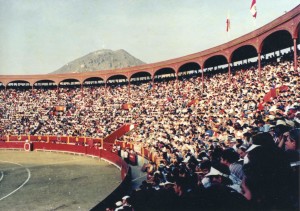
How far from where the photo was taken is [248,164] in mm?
3039

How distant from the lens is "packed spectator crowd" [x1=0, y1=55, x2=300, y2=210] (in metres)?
3.09

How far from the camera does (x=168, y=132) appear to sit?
1914cm

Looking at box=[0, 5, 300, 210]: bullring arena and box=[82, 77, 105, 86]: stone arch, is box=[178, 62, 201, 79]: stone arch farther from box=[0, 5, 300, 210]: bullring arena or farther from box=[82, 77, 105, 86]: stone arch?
box=[82, 77, 105, 86]: stone arch

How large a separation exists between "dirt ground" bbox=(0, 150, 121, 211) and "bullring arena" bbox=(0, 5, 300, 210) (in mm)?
73

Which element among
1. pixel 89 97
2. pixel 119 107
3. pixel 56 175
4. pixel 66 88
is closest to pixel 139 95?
pixel 119 107

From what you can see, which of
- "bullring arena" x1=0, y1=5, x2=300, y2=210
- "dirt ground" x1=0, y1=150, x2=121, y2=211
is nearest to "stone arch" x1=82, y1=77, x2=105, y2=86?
"bullring arena" x1=0, y1=5, x2=300, y2=210

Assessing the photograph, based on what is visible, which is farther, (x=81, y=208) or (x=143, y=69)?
(x=143, y=69)

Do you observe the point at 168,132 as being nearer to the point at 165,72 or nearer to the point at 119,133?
the point at 119,133

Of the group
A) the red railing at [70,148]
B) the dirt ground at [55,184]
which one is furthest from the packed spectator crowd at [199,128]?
the dirt ground at [55,184]

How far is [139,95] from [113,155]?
1743cm

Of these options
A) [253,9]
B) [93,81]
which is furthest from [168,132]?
[93,81]

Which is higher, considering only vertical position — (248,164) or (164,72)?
(164,72)

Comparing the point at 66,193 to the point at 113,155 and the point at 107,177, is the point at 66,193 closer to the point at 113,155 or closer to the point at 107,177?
the point at 107,177

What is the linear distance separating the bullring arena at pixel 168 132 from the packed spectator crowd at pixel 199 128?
0.9 inches
